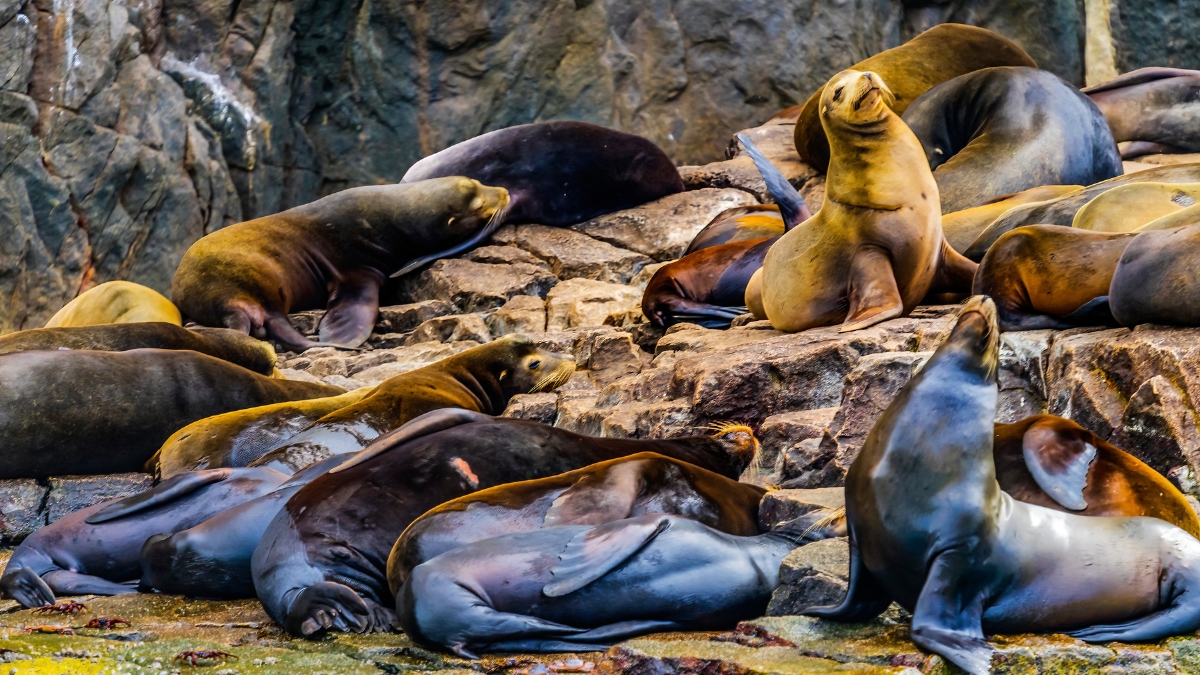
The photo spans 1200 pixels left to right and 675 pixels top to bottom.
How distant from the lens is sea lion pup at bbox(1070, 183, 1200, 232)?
6035 millimetres

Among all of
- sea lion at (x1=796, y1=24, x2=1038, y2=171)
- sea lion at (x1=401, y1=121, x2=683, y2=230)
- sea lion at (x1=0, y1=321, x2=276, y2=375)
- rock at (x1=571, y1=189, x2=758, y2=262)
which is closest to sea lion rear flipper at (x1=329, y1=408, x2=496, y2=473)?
sea lion at (x1=0, y1=321, x2=276, y2=375)

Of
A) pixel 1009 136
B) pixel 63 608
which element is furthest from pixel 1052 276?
pixel 1009 136

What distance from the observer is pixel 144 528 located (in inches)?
182

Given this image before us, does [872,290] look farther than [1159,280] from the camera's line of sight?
Yes

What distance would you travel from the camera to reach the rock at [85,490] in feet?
18.9

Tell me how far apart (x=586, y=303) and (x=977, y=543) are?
596 cm

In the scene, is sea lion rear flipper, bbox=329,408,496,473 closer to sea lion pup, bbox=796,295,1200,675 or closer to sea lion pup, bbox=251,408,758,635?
sea lion pup, bbox=251,408,758,635

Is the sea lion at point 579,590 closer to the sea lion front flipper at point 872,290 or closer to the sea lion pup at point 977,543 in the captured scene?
the sea lion pup at point 977,543

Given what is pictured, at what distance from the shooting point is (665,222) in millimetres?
10586

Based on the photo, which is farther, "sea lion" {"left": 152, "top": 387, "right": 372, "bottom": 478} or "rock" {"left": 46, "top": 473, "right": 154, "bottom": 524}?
"rock" {"left": 46, "top": 473, "right": 154, "bottom": 524}

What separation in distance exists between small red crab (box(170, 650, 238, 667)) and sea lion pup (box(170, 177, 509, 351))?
6212 mm

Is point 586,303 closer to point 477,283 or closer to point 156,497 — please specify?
point 477,283

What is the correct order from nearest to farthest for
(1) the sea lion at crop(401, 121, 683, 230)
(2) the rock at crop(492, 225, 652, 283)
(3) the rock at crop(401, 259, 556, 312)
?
(3) the rock at crop(401, 259, 556, 312)
(2) the rock at crop(492, 225, 652, 283)
(1) the sea lion at crop(401, 121, 683, 230)

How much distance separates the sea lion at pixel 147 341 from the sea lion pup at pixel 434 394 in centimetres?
177
